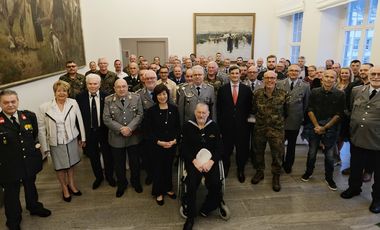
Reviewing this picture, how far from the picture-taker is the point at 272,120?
3627 millimetres

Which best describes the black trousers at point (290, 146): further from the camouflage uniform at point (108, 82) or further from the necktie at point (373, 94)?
the camouflage uniform at point (108, 82)

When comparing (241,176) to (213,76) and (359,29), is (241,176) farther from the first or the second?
(359,29)

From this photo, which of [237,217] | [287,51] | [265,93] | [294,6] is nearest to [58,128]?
[237,217]

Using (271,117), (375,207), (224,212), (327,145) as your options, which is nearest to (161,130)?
(224,212)

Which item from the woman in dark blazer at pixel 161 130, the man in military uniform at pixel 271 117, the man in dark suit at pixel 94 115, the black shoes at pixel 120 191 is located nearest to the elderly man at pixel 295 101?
the man in military uniform at pixel 271 117

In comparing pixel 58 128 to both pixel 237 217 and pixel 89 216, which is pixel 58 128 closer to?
pixel 89 216

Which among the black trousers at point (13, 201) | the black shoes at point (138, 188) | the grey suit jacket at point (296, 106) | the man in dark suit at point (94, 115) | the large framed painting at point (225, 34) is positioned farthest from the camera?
the large framed painting at point (225, 34)

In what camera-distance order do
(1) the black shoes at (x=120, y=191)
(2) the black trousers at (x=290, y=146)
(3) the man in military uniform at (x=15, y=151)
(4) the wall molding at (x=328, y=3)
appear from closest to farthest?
(3) the man in military uniform at (x=15, y=151) → (1) the black shoes at (x=120, y=191) → (2) the black trousers at (x=290, y=146) → (4) the wall molding at (x=328, y=3)

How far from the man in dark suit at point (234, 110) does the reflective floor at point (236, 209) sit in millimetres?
673

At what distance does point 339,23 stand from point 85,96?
6.43 m

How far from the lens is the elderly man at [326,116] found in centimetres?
358

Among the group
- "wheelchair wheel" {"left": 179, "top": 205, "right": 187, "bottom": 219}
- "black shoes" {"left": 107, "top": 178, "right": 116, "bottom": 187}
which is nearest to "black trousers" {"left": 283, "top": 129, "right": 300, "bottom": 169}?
"wheelchair wheel" {"left": 179, "top": 205, "right": 187, "bottom": 219}

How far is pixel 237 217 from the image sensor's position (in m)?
3.18

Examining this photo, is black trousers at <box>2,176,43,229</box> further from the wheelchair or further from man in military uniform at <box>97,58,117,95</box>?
man in military uniform at <box>97,58,117,95</box>
